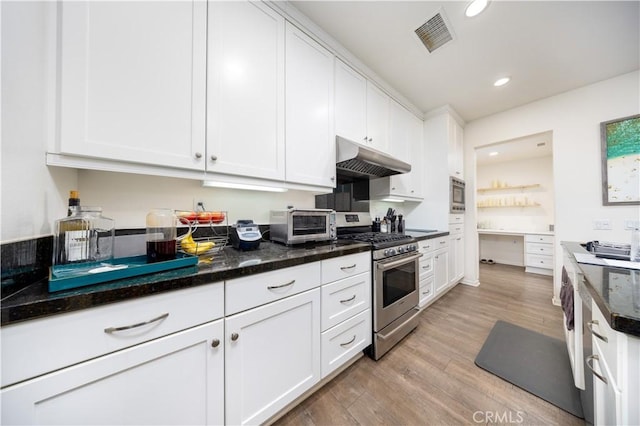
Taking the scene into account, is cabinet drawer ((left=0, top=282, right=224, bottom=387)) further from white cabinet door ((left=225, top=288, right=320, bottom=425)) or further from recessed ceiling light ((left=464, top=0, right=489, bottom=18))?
recessed ceiling light ((left=464, top=0, right=489, bottom=18))

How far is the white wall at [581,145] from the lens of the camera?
2.15 meters

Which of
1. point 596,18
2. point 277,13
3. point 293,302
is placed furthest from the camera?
point 596,18

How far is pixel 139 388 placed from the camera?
0.70 meters

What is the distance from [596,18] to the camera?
61.0 inches

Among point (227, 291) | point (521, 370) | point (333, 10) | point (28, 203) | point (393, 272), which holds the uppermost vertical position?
point (333, 10)

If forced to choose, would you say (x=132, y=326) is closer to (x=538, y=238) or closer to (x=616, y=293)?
(x=616, y=293)

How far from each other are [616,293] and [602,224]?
2679 mm

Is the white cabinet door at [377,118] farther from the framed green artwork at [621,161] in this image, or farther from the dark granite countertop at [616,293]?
the framed green artwork at [621,161]

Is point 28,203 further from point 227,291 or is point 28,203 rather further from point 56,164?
point 227,291

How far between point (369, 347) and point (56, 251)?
1.89 metres

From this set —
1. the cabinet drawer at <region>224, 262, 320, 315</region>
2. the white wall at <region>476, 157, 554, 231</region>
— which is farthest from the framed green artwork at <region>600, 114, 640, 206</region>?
the cabinet drawer at <region>224, 262, 320, 315</region>

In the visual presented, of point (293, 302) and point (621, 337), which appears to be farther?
point (293, 302)

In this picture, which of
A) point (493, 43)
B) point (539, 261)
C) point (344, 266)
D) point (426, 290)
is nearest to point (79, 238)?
point (344, 266)

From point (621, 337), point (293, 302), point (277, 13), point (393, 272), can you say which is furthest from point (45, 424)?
point (277, 13)
